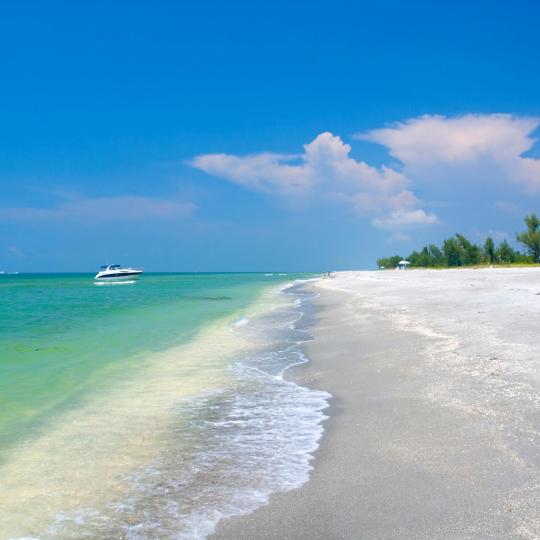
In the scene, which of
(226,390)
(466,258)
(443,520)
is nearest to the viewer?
(443,520)

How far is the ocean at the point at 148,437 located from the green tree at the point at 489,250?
92.7m

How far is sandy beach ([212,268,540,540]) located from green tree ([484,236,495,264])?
93.6 metres

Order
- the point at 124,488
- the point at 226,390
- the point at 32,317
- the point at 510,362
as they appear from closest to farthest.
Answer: the point at 124,488, the point at 510,362, the point at 226,390, the point at 32,317

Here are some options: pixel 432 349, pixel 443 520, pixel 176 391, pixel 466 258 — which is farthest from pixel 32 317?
pixel 466 258

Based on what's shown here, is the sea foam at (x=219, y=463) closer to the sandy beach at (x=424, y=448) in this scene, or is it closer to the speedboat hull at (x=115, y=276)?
the sandy beach at (x=424, y=448)

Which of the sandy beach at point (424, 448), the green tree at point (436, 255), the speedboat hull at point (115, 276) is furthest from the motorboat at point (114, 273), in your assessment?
the sandy beach at point (424, 448)

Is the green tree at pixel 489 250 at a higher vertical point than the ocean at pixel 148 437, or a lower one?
higher

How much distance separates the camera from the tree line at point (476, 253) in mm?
85500

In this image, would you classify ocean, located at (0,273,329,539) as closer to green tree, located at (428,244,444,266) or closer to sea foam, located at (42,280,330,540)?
sea foam, located at (42,280,330,540)

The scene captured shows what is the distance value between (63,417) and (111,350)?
26.0 ft

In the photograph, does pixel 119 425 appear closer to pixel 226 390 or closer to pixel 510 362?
pixel 226 390

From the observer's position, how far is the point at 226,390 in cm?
1048

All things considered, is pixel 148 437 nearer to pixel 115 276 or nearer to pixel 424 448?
pixel 424 448

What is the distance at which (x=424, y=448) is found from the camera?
19.9ft
